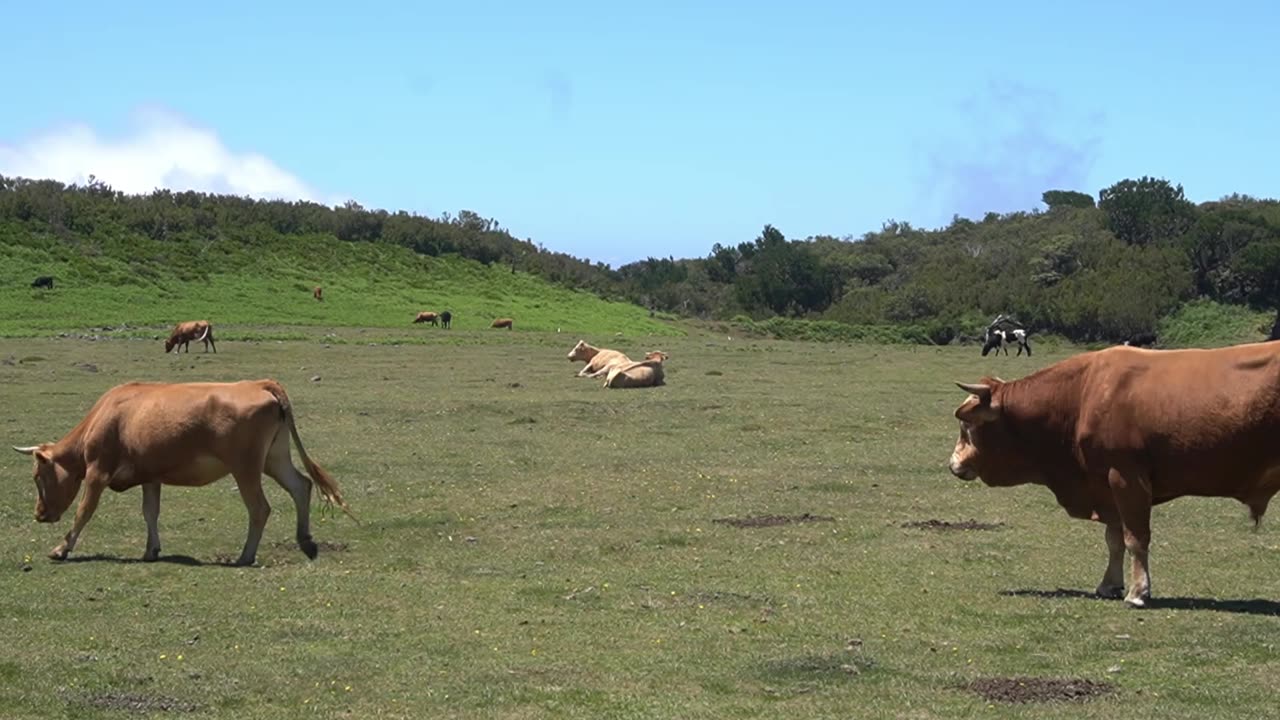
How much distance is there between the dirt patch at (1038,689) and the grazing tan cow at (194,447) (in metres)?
7.34

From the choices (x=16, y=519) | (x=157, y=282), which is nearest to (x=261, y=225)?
(x=157, y=282)

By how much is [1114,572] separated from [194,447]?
26.7 feet

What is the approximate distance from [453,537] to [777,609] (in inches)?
190

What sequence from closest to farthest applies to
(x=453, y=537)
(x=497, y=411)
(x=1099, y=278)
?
(x=453, y=537) → (x=497, y=411) → (x=1099, y=278)

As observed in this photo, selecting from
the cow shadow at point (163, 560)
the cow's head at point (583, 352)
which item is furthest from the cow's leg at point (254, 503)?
the cow's head at point (583, 352)

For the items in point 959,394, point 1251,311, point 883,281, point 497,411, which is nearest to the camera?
point 497,411

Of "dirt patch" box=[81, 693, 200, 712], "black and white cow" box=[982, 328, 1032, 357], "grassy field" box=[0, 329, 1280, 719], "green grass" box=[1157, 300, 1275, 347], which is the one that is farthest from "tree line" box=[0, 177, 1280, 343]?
"dirt patch" box=[81, 693, 200, 712]

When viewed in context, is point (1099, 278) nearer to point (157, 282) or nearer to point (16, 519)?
point (157, 282)

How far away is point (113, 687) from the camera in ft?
32.8

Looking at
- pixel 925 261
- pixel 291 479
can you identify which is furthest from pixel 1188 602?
pixel 925 261

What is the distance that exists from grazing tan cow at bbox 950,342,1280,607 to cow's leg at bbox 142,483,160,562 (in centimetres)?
733

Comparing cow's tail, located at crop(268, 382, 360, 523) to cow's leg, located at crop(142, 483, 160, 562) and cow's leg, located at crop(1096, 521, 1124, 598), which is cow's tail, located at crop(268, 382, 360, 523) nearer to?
cow's leg, located at crop(142, 483, 160, 562)

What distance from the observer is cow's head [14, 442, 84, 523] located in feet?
52.4

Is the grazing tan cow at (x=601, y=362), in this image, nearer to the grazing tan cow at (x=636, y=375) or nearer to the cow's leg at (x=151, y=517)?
the grazing tan cow at (x=636, y=375)
